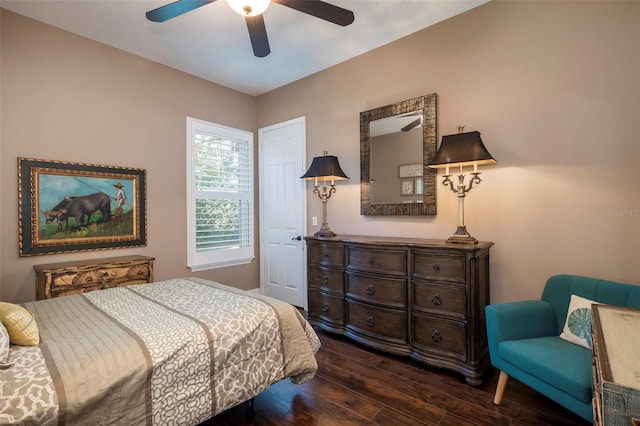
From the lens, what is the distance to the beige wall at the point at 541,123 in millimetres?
2100

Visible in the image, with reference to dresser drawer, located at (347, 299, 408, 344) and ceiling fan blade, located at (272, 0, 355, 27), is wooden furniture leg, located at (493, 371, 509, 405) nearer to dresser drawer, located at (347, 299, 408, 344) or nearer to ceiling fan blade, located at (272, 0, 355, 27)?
dresser drawer, located at (347, 299, 408, 344)

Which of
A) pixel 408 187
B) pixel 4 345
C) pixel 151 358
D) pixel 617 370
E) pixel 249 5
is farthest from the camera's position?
pixel 408 187

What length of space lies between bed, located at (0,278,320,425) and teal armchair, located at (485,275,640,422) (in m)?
1.22

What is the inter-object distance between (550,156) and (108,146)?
160 inches

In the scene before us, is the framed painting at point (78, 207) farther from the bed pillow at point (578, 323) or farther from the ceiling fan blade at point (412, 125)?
the bed pillow at point (578, 323)

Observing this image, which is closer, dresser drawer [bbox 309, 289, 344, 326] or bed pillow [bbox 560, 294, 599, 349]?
bed pillow [bbox 560, 294, 599, 349]

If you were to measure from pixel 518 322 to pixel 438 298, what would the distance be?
546 mm

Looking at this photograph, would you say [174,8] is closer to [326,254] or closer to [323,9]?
[323,9]

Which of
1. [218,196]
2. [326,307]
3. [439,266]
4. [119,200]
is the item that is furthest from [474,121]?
[119,200]

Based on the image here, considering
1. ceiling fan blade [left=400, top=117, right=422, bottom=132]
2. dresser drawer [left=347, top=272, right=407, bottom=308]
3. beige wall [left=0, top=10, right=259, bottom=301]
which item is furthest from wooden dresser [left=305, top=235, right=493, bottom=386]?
beige wall [left=0, top=10, right=259, bottom=301]

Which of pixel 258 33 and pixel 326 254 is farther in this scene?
pixel 326 254

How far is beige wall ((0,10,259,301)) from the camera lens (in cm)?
265

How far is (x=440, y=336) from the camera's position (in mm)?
2404

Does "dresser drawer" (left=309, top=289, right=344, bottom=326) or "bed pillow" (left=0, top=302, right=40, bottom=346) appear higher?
"bed pillow" (left=0, top=302, right=40, bottom=346)
